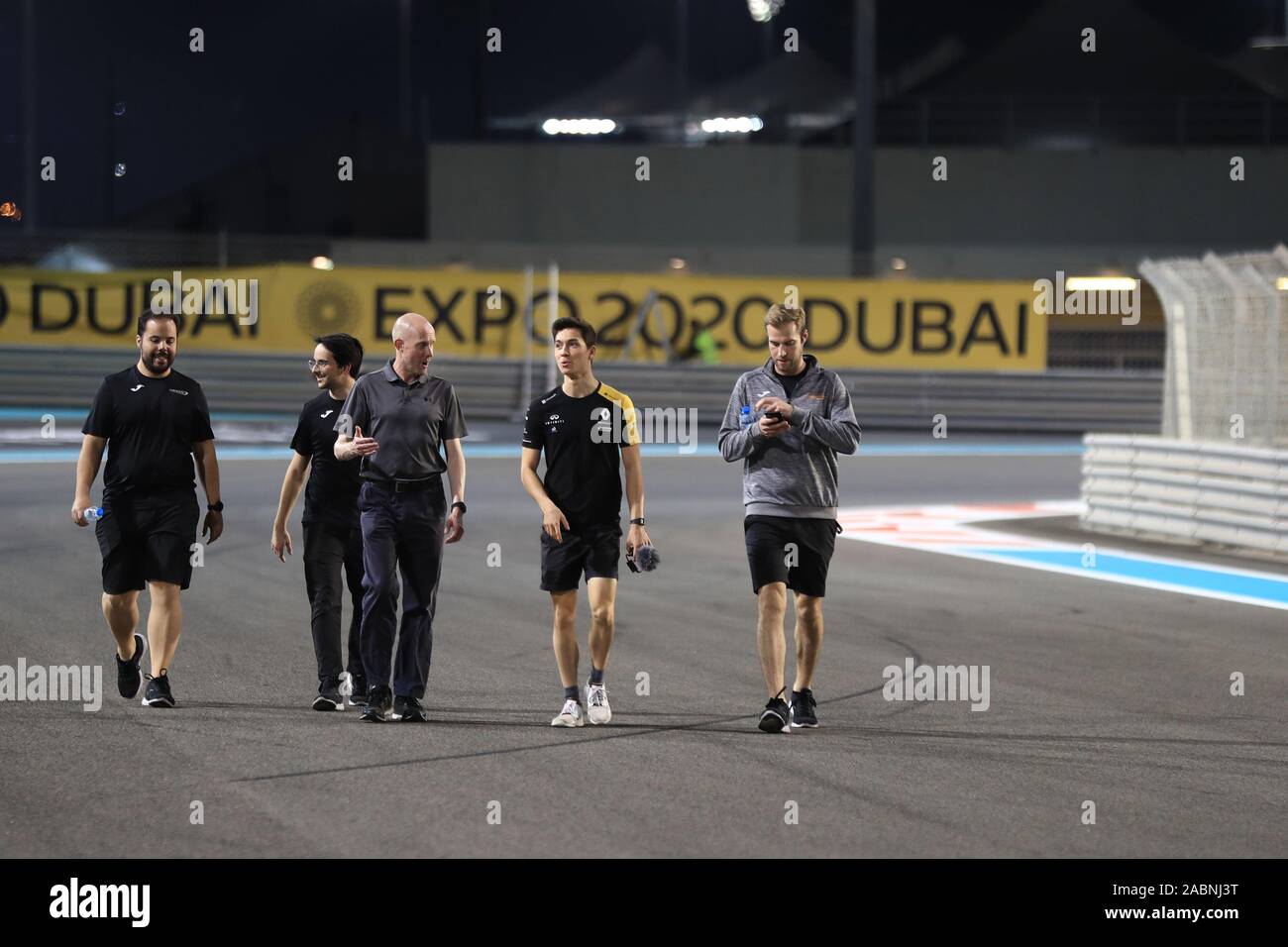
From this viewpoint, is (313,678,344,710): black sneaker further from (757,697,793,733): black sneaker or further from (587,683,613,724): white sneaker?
(757,697,793,733): black sneaker

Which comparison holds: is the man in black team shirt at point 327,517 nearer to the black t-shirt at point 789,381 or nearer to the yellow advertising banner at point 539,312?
the black t-shirt at point 789,381

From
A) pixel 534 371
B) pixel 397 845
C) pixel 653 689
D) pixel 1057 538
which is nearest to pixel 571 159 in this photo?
pixel 534 371

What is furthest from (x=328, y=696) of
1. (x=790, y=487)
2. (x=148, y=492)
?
(x=790, y=487)

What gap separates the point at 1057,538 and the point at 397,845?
1157 centimetres

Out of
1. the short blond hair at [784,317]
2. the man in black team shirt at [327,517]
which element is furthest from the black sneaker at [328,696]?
the short blond hair at [784,317]

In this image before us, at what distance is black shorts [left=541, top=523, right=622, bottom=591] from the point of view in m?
8.23

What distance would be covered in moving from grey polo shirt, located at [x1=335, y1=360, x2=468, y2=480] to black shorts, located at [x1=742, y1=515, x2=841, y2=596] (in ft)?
4.69

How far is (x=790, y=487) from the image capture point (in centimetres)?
826

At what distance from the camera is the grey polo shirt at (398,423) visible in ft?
26.9

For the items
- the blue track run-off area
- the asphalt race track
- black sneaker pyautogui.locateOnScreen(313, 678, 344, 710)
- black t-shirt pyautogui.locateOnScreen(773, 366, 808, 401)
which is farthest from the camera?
the blue track run-off area

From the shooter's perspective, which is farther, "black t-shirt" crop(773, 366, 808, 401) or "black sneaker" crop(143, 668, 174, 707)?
"black sneaker" crop(143, 668, 174, 707)

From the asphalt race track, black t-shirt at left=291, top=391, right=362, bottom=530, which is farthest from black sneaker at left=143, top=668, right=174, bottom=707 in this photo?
black t-shirt at left=291, top=391, right=362, bottom=530

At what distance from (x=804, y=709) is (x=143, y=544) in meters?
3.15
